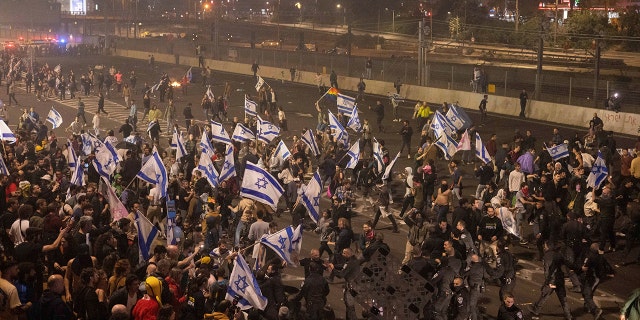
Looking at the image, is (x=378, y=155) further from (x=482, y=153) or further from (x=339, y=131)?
(x=339, y=131)

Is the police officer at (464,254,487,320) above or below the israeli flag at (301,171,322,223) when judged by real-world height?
below

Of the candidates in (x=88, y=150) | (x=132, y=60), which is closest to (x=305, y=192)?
(x=88, y=150)

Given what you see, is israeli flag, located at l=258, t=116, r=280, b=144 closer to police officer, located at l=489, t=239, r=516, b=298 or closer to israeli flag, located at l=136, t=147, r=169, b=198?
israeli flag, located at l=136, t=147, r=169, b=198

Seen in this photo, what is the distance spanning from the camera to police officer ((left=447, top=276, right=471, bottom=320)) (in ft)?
45.4

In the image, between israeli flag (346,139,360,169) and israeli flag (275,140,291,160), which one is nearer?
israeli flag (275,140,291,160)

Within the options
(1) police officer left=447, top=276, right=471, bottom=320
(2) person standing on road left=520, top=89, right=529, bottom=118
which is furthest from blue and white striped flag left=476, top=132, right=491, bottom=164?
(2) person standing on road left=520, top=89, right=529, bottom=118

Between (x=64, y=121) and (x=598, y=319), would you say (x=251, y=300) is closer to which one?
(x=598, y=319)

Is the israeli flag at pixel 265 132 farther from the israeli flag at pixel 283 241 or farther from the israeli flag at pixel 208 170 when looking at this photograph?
the israeli flag at pixel 283 241

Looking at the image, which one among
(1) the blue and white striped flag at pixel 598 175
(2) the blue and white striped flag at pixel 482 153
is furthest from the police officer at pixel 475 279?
(2) the blue and white striped flag at pixel 482 153

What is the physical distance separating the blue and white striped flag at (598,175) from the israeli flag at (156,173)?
32.6 feet

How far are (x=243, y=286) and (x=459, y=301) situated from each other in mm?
3568

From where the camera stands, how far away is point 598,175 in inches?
815

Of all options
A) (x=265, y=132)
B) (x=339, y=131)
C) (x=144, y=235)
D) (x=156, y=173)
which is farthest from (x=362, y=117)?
(x=144, y=235)

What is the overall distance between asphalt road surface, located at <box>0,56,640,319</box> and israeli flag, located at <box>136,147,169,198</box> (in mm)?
3383
